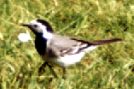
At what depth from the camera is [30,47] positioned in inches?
237

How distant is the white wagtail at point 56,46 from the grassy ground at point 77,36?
0.55 ft

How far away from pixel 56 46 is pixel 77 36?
68 centimetres

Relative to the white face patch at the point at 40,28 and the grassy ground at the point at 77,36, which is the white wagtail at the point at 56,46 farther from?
the grassy ground at the point at 77,36

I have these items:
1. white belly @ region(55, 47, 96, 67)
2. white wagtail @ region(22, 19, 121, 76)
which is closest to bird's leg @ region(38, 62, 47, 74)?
white wagtail @ region(22, 19, 121, 76)

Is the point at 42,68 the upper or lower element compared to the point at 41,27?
lower

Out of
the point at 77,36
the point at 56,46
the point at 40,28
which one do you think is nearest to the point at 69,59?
the point at 56,46

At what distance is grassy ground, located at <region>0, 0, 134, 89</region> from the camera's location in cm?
557

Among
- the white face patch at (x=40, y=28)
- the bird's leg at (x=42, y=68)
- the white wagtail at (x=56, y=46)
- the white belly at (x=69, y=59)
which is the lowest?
the bird's leg at (x=42, y=68)

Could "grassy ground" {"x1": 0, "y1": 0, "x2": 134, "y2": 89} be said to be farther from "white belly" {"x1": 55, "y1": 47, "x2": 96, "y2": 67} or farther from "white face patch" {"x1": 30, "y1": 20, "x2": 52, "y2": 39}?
"white face patch" {"x1": 30, "y1": 20, "x2": 52, "y2": 39}

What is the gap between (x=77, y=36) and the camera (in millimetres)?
6254

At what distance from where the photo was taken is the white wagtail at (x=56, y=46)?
217 inches

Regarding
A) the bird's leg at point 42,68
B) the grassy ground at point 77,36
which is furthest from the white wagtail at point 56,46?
the grassy ground at point 77,36

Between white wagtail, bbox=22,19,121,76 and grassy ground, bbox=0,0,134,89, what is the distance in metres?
0.17

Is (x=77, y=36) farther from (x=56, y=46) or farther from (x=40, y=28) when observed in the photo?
(x=40, y=28)
